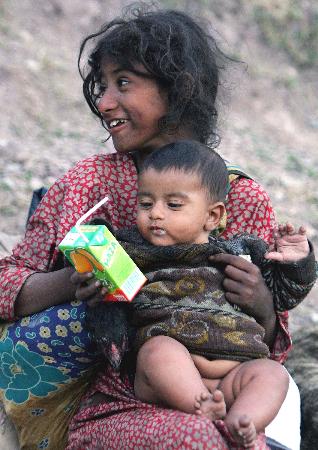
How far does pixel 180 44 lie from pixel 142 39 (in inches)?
6.9

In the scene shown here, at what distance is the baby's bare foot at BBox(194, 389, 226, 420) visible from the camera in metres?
2.22

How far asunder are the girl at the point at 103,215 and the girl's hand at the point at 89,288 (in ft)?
0.98

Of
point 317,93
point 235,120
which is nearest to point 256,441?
point 235,120

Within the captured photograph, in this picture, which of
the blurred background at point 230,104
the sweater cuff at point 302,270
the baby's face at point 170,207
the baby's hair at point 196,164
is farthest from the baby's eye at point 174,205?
the blurred background at point 230,104

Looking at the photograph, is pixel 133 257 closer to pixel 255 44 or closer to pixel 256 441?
pixel 256 441

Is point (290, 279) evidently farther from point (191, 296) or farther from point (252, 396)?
point (252, 396)

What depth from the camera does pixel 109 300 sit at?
2414 mm

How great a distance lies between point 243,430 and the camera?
6.96ft

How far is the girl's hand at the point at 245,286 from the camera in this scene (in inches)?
102

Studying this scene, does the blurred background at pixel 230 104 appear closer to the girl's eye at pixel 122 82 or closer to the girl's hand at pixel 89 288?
the girl's eye at pixel 122 82

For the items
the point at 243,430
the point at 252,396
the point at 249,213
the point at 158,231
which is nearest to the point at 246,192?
the point at 249,213

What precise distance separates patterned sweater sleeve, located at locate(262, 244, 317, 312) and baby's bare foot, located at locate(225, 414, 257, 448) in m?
0.69

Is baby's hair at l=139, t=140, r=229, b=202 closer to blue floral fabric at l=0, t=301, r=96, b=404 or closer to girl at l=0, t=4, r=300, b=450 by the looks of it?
girl at l=0, t=4, r=300, b=450

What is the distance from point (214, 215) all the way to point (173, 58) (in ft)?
2.32
